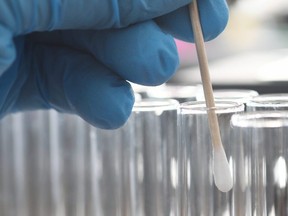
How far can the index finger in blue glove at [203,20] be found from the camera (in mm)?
605

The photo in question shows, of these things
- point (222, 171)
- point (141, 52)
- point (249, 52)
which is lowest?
point (222, 171)

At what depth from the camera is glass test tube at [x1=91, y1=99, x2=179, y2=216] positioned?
69 cm

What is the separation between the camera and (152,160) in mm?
707

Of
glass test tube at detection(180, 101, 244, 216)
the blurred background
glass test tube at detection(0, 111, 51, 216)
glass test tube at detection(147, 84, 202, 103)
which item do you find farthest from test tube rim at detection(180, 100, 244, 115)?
the blurred background

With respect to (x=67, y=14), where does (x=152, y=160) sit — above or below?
below

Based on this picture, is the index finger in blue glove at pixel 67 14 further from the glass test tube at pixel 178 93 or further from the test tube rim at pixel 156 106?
the glass test tube at pixel 178 93

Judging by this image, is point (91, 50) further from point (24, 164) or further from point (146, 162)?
point (24, 164)

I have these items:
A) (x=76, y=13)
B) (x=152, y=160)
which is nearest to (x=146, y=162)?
(x=152, y=160)

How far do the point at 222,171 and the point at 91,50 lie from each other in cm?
19

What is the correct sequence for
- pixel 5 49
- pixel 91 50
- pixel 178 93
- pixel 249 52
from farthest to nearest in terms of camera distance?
Answer: pixel 249 52
pixel 178 93
pixel 91 50
pixel 5 49

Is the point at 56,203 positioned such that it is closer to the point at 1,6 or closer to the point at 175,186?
the point at 175,186

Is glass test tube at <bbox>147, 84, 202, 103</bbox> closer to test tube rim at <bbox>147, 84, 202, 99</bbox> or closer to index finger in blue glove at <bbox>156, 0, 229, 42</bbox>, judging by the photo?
test tube rim at <bbox>147, 84, 202, 99</bbox>

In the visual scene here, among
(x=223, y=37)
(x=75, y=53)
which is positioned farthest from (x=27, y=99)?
(x=223, y=37)

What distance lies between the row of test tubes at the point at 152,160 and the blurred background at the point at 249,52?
42cm
